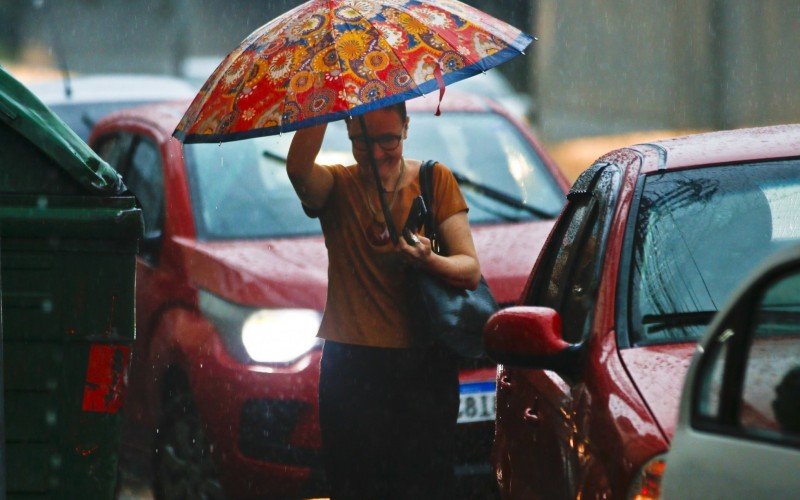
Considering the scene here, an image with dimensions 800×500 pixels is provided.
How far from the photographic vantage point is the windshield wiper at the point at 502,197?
8117 mm

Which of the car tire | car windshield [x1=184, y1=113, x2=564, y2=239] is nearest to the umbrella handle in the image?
the car tire

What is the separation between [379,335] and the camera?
512 cm

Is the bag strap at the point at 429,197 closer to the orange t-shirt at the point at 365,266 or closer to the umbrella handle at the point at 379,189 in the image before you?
the orange t-shirt at the point at 365,266

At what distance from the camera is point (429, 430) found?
5.17 metres

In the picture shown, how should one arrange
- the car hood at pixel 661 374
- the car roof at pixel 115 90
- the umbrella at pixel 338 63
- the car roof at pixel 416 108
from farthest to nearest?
the car roof at pixel 115 90
the car roof at pixel 416 108
the umbrella at pixel 338 63
the car hood at pixel 661 374

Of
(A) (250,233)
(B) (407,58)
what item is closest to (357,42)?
(B) (407,58)

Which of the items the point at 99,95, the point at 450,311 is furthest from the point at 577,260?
the point at 99,95

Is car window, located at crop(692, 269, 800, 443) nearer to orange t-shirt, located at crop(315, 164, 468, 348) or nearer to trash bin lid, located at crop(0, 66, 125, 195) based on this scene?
orange t-shirt, located at crop(315, 164, 468, 348)

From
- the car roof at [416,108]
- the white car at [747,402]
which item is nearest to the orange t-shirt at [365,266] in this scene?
the white car at [747,402]

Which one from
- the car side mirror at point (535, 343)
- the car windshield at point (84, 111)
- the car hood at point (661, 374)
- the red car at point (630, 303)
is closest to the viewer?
the car hood at point (661, 374)

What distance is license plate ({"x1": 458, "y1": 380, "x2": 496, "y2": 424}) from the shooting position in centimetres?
673

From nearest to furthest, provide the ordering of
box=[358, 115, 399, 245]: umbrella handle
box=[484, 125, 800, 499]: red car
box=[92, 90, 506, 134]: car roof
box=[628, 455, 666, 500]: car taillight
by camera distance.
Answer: box=[628, 455, 666, 500]: car taillight → box=[484, 125, 800, 499]: red car → box=[358, 115, 399, 245]: umbrella handle → box=[92, 90, 506, 134]: car roof

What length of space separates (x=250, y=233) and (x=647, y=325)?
3.67 metres

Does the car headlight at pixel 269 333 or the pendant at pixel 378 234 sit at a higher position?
the pendant at pixel 378 234
